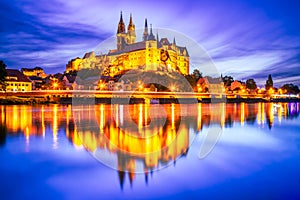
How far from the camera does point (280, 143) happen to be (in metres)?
10.4

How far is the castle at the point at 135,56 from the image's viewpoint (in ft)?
329

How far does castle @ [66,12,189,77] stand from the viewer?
10031cm

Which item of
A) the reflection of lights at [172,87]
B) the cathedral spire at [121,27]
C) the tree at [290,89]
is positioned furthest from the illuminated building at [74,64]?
the tree at [290,89]

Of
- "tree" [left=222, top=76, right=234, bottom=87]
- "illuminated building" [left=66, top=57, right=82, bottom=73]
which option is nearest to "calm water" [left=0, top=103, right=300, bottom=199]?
"tree" [left=222, top=76, right=234, bottom=87]

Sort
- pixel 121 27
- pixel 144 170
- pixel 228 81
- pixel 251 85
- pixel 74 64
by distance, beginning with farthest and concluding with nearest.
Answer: pixel 121 27 < pixel 251 85 < pixel 74 64 < pixel 228 81 < pixel 144 170

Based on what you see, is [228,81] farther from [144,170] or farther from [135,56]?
[144,170]

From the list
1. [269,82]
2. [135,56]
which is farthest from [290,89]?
[135,56]

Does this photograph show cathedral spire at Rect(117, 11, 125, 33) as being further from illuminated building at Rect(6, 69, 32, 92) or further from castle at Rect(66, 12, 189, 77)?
illuminated building at Rect(6, 69, 32, 92)

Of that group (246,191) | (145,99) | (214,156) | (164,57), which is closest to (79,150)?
(214,156)

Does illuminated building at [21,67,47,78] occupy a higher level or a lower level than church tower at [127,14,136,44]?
lower

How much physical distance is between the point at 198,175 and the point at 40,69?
130m

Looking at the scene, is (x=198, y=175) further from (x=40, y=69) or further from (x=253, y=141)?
(x=40, y=69)

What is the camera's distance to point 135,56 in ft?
337

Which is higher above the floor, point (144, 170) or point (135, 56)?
point (135, 56)
